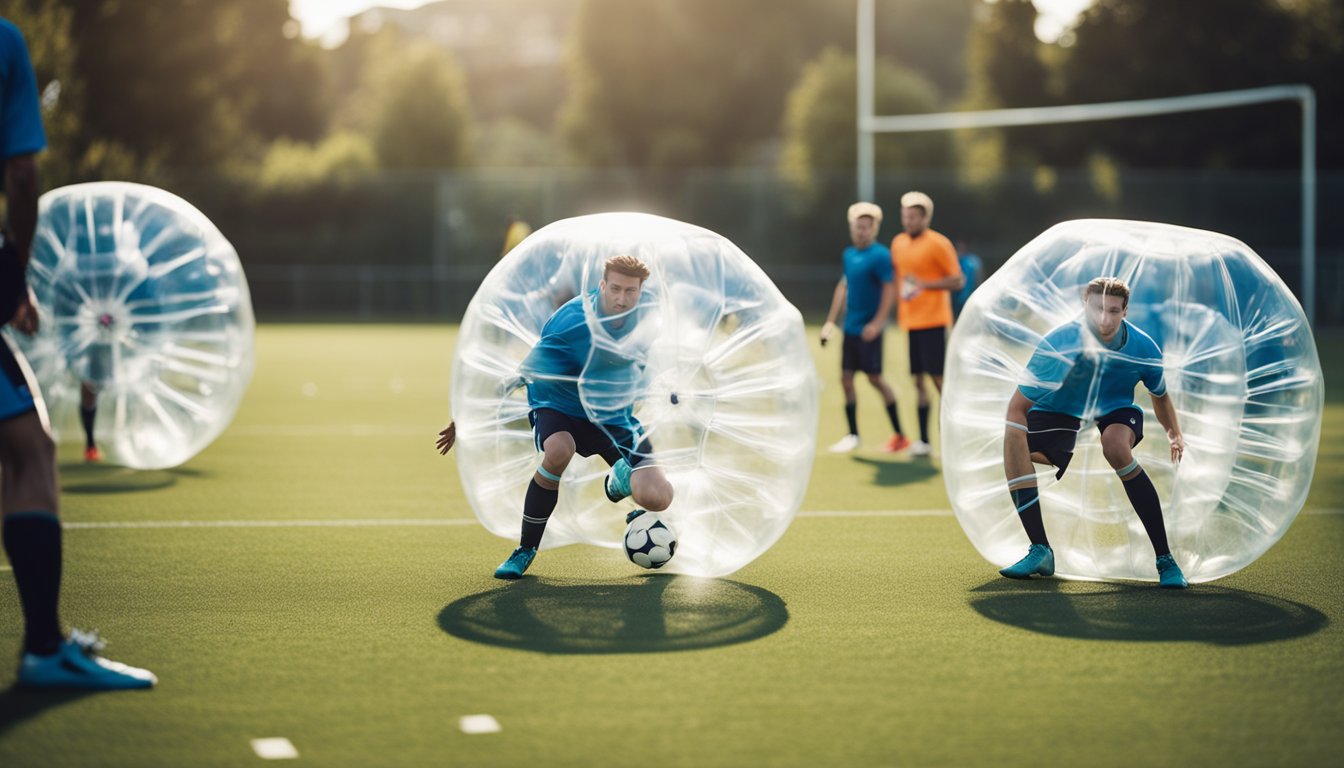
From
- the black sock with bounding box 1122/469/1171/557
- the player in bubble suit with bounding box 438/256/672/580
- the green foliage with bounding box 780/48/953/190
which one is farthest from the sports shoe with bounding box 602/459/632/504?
the green foliage with bounding box 780/48/953/190

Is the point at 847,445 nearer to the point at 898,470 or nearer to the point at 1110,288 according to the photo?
the point at 898,470

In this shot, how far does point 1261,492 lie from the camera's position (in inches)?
251

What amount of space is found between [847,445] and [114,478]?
18.3 feet

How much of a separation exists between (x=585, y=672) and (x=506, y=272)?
2.30 meters

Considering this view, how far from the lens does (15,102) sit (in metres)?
4.62

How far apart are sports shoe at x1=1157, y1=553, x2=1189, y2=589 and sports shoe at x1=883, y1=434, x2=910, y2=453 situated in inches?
208

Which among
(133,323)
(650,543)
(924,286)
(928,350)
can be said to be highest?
(924,286)

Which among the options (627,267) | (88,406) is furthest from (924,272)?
(88,406)

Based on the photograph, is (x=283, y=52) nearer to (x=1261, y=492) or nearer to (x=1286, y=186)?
(x=1286, y=186)

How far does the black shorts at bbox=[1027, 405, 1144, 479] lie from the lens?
637 cm

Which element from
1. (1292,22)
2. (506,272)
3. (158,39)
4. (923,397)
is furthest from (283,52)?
(506,272)

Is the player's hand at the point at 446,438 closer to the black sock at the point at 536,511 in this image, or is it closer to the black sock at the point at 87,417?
the black sock at the point at 536,511

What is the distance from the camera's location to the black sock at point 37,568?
4648mm

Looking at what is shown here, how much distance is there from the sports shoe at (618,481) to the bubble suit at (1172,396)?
1.49m
